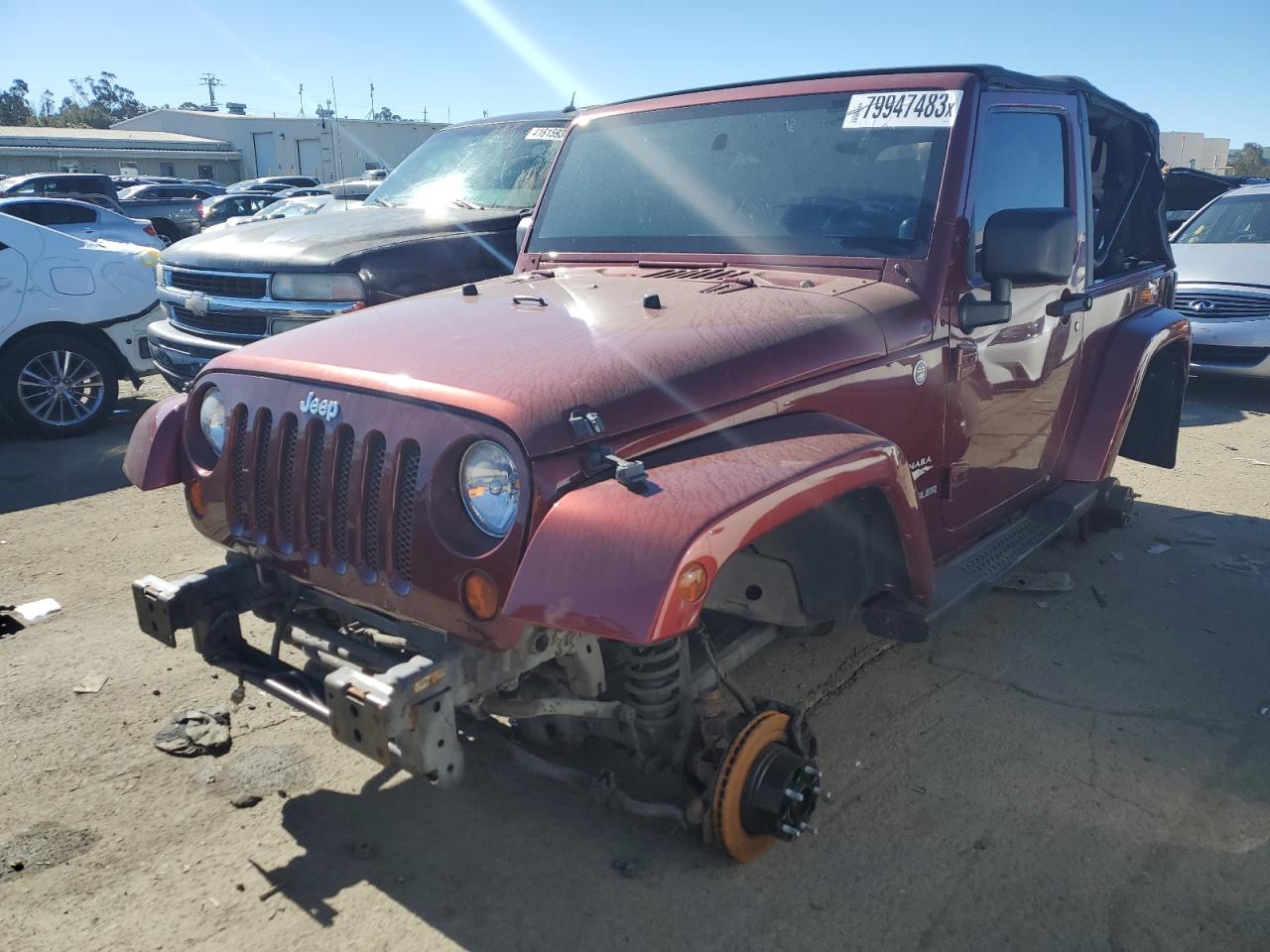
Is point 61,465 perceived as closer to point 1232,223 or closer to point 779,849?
point 779,849

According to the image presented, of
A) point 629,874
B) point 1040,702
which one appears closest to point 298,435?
point 629,874

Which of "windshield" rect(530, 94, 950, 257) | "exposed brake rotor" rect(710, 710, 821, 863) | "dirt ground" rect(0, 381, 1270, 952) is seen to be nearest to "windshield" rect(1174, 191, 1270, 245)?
"dirt ground" rect(0, 381, 1270, 952)

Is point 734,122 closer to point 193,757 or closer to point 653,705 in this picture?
point 653,705

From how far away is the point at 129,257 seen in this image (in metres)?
7.71

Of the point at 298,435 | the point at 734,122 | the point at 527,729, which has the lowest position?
the point at 527,729

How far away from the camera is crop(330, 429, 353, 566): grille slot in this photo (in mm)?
2584

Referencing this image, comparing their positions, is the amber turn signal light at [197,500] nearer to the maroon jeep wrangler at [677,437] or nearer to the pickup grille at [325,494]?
the maroon jeep wrangler at [677,437]

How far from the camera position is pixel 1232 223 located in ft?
33.0

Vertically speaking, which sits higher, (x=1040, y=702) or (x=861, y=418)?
(x=861, y=418)

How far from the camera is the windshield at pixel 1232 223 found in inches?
386

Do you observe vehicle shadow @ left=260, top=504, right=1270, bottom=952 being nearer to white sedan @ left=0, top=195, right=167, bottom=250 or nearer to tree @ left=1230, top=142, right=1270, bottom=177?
white sedan @ left=0, top=195, right=167, bottom=250

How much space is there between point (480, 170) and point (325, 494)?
5228mm

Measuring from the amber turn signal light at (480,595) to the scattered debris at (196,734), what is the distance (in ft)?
5.06

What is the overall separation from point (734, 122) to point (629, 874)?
2.62 meters
